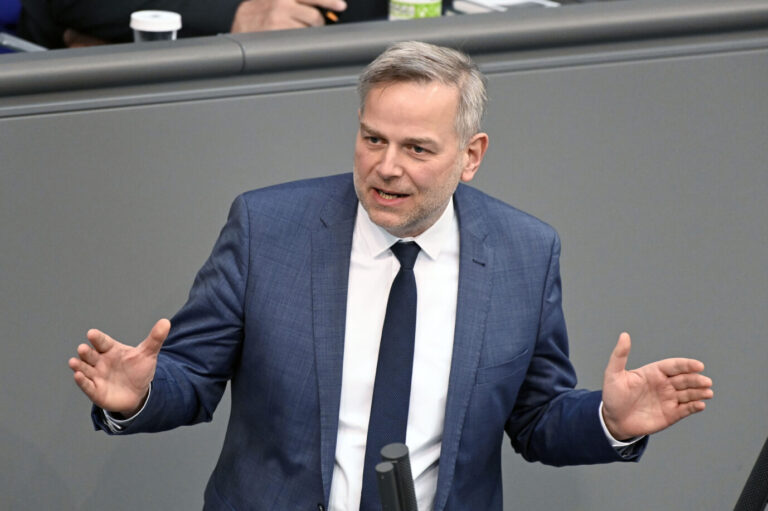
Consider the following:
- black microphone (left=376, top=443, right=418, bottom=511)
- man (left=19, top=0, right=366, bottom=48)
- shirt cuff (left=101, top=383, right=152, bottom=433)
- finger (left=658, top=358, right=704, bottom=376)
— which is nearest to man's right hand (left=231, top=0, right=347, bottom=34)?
man (left=19, top=0, right=366, bottom=48)

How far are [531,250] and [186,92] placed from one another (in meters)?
0.72

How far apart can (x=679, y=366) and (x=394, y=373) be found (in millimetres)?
427

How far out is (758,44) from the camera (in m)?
2.55

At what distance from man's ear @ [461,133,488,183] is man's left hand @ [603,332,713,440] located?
0.36m

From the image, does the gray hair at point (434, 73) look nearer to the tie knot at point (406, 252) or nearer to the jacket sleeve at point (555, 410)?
the tie knot at point (406, 252)

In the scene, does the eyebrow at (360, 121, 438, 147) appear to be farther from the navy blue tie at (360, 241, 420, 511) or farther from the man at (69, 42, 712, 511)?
the navy blue tie at (360, 241, 420, 511)

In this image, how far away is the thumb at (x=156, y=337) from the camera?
160cm

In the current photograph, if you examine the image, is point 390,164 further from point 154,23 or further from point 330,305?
point 154,23

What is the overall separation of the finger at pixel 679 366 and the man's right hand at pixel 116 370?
0.72 metres

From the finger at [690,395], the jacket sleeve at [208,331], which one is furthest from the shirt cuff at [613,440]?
the jacket sleeve at [208,331]

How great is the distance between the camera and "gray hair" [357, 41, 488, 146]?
1735 mm

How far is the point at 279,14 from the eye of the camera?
8.95 feet

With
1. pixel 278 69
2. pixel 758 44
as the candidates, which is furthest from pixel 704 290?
pixel 278 69

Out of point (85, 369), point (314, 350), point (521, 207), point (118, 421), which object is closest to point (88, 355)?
point (85, 369)
